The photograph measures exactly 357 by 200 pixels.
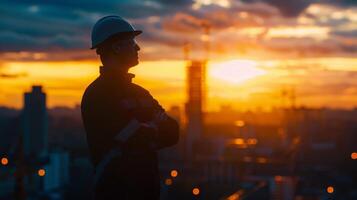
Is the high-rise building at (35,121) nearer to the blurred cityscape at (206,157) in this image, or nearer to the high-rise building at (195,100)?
the blurred cityscape at (206,157)

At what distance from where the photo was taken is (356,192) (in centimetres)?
3231

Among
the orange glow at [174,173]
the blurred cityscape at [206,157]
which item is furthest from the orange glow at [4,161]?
the orange glow at [174,173]

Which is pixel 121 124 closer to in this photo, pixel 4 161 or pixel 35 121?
pixel 4 161

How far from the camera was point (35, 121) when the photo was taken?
52.2 m

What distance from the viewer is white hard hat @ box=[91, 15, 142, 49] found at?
7.81ft

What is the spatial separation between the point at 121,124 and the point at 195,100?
229 feet

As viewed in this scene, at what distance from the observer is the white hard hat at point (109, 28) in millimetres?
2381

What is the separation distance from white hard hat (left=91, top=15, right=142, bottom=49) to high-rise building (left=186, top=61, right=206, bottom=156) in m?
50.4

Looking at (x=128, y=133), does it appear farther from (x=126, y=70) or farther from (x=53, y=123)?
(x=53, y=123)

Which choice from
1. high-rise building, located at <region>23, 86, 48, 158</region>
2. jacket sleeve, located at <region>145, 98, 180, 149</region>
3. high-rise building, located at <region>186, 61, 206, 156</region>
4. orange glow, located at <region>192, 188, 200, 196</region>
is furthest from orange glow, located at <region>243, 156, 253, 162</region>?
jacket sleeve, located at <region>145, 98, 180, 149</region>

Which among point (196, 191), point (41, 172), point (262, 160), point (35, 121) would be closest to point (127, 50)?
point (196, 191)

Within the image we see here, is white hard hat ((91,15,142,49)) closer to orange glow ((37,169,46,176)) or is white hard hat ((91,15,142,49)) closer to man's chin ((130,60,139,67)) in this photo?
man's chin ((130,60,139,67))

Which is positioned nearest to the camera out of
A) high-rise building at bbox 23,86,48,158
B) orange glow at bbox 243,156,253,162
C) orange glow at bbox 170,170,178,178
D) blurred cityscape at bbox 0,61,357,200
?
blurred cityscape at bbox 0,61,357,200

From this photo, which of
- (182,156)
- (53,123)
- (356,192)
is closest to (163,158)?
(182,156)
